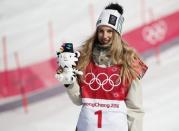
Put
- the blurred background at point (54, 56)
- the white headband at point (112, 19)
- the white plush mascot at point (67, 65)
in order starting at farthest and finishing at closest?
the blurred background at point (54, 56) < the white headband at point (112, 19) < the white plush mascot at point (67, 65)

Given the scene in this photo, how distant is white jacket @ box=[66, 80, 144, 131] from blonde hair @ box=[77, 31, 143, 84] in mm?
68

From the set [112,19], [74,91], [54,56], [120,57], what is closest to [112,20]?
[112,19]

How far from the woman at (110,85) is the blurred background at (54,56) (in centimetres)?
81

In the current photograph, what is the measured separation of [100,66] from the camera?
318 cm

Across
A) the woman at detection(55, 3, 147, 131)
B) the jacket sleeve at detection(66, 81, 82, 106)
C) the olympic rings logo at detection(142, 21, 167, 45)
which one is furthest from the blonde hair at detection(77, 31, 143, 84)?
the olympic rings logo at detection(142, 21, 167, 45)

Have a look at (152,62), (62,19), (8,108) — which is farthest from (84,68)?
(62,19)

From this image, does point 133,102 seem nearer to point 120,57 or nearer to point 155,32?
point 120,57

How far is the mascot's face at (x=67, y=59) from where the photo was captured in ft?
10.2

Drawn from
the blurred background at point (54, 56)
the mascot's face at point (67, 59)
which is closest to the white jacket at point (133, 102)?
the mascot's face at point (67, 59)

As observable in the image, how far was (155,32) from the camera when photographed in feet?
26.0

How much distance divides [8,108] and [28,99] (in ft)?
1.18

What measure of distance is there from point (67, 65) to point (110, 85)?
0.31m

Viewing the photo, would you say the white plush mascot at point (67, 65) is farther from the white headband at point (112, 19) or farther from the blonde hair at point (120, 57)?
the white headband at point (112, 19)

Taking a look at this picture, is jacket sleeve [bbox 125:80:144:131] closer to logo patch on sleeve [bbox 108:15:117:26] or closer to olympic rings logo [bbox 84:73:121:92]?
olympic rings logo [bbox 84:73:121:92]
